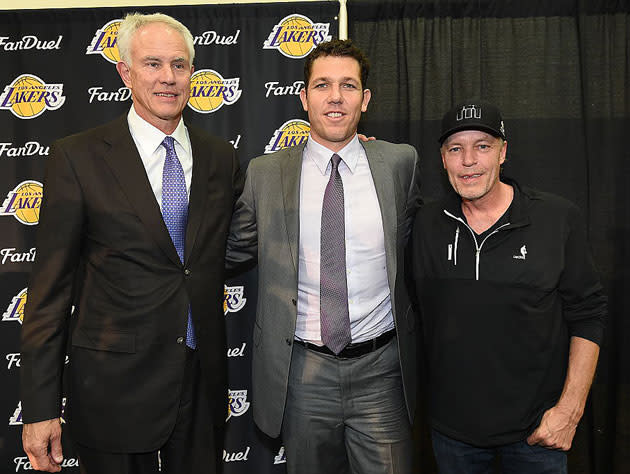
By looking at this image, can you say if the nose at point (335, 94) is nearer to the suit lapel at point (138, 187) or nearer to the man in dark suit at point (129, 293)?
the man in dark suit at point (129, 293)

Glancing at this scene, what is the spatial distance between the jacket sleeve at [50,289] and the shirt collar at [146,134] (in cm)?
25

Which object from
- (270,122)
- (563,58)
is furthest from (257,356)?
(563,58)

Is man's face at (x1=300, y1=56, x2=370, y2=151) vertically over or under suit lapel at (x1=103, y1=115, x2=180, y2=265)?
over

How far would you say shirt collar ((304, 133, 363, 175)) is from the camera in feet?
6.56

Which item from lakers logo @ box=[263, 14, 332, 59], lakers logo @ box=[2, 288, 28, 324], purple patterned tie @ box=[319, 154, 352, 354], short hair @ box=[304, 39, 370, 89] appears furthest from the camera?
lakers logo @ box=[2, 288, 28, 324]

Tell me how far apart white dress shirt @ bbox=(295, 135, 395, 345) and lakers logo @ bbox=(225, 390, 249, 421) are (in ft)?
4.26

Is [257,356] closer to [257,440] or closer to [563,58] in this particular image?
[257,440]

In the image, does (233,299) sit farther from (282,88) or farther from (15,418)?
(15,418)

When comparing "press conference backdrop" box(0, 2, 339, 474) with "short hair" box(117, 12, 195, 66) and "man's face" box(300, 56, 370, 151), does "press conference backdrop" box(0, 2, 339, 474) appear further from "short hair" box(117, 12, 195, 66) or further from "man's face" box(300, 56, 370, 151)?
"short hair" box(117, 12, 195, 66)

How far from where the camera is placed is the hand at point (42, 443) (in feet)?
5.35

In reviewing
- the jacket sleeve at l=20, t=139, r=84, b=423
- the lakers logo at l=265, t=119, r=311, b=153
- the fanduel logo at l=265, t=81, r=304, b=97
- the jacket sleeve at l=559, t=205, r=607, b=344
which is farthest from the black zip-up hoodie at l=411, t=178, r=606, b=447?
the fanduel logo at l=265, t=81, r=304, b=97

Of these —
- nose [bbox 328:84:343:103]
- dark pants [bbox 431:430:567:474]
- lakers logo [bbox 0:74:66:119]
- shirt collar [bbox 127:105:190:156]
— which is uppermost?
lakers logo [bbox 0:74:66:119]

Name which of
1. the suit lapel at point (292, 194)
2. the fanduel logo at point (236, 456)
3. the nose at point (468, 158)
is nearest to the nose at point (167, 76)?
the suit lapel at point (292, 194)

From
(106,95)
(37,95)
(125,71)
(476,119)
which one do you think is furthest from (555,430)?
(37,95)
